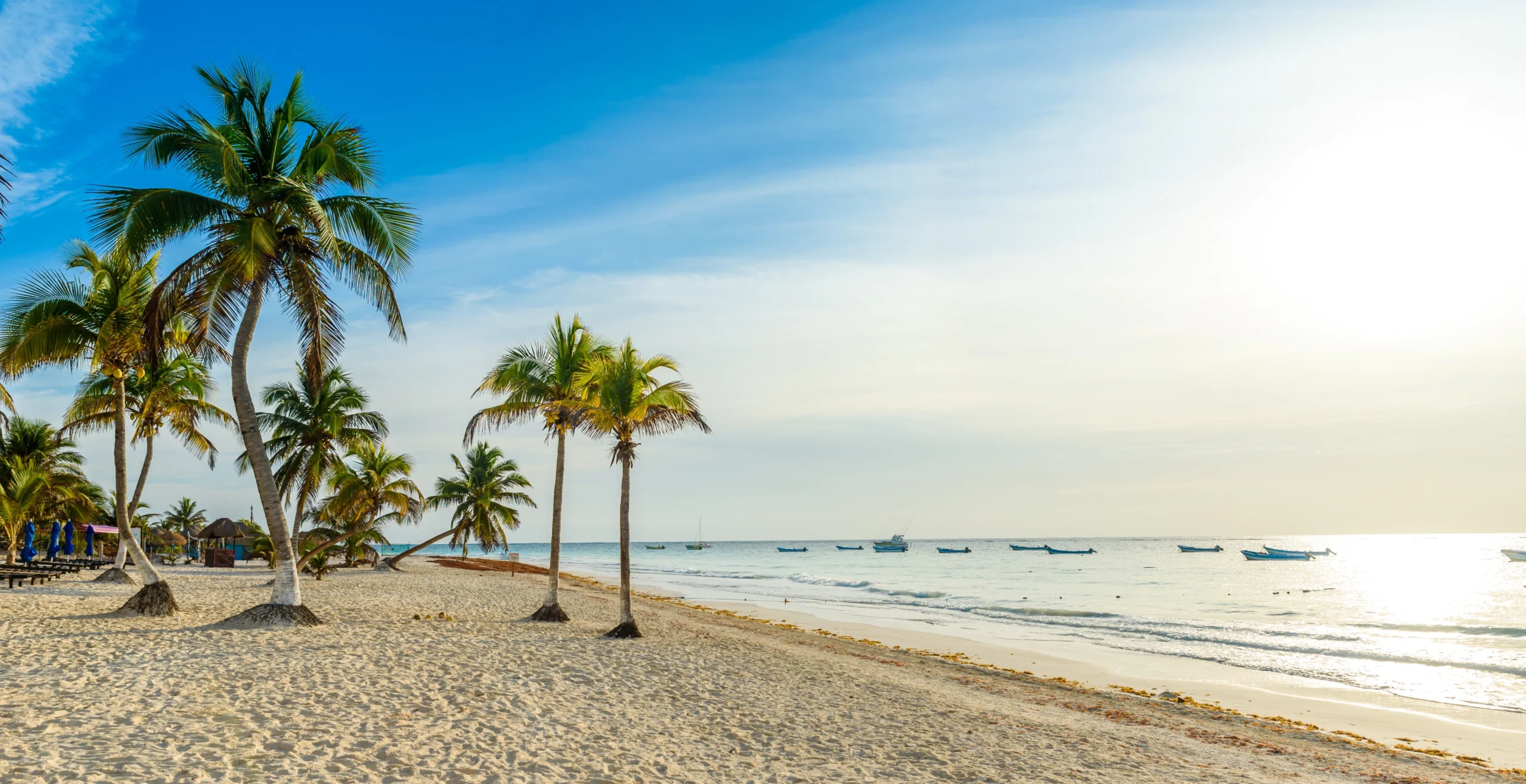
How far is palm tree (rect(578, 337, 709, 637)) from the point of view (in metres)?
15.2

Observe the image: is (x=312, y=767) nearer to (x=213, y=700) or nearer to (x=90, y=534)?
(x=213, y=700)

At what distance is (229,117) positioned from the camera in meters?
13.1

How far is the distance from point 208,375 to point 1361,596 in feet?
165

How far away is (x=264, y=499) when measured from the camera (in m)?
12.8

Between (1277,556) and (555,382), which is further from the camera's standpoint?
(1277,556)

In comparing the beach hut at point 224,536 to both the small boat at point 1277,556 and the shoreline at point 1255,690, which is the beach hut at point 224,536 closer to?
the shoreline at point 1255,690

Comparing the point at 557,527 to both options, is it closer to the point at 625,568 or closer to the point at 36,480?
the point at 625,568

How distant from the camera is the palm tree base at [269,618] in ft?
40.4

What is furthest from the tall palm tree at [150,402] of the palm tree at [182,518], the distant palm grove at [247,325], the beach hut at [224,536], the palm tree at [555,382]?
the palm tree at [182,518]

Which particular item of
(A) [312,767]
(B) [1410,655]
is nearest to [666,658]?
(A) [312,767]

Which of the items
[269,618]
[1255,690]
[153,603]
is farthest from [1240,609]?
[153,603]

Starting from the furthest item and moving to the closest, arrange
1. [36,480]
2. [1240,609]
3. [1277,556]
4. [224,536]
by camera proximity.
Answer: [1277,556]
[224,536]
[1240,609]
[36,480]

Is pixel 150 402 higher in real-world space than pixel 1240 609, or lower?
higher

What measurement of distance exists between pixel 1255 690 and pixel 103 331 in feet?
76.1
